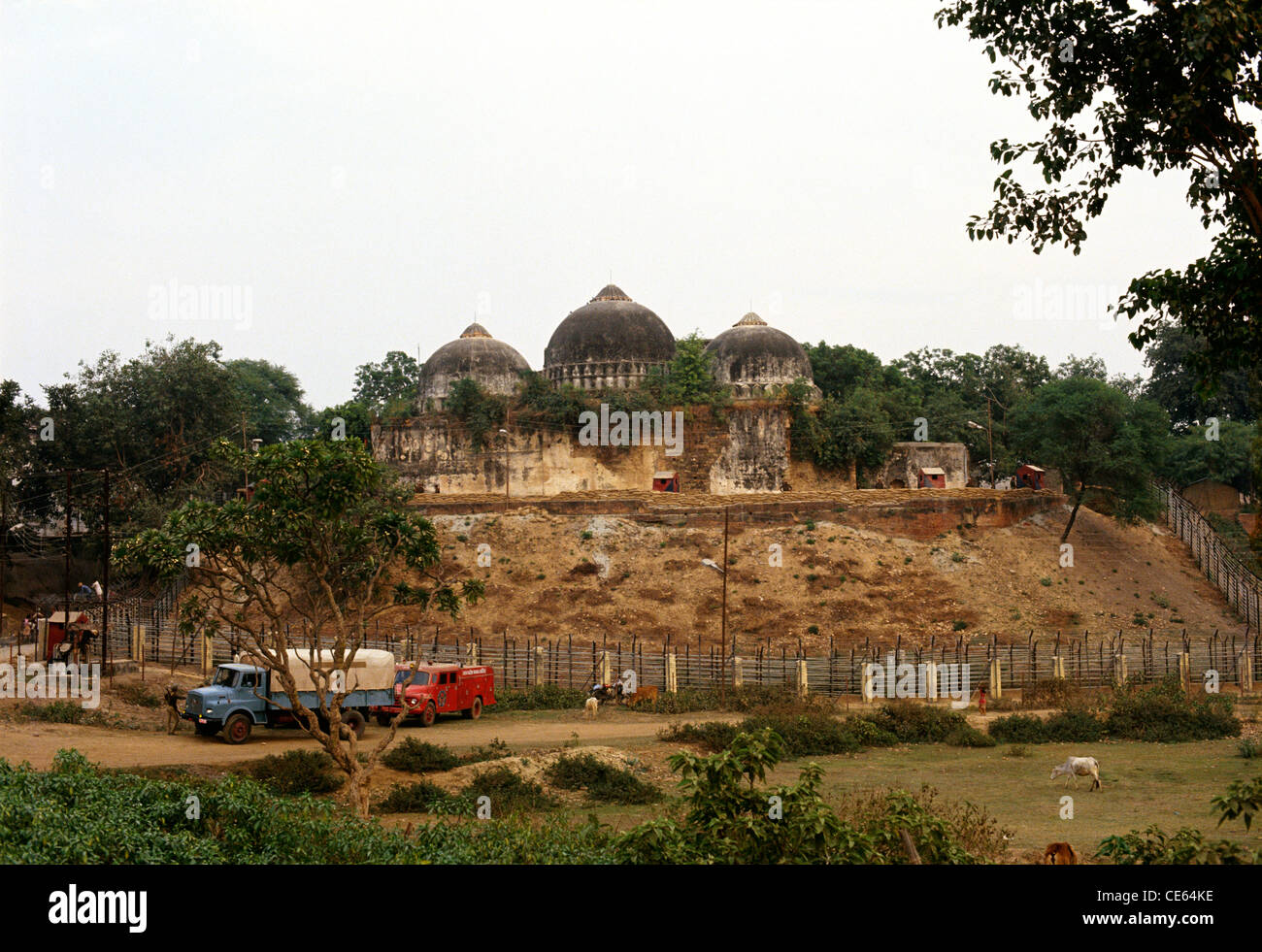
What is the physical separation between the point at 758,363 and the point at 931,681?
67.4 feet

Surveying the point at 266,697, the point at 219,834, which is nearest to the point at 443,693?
the point at 266,697

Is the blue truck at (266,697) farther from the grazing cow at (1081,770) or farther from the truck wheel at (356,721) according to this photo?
the grazing cow at (1081,770)

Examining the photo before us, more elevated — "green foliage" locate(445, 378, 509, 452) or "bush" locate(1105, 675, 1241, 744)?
"green foliage" locate(445, 378, 509, 452)

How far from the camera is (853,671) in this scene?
2603cm

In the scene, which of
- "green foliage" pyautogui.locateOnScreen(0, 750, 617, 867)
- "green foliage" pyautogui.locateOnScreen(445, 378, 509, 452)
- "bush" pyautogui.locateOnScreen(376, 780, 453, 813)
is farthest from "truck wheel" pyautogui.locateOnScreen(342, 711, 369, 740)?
"green foliage" pyautogui.locateOnScreen(445, 378, 509, 452)

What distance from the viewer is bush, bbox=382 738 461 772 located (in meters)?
17.4

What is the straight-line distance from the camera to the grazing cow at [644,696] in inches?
979

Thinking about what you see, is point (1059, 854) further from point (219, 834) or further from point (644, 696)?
point (644, 696)

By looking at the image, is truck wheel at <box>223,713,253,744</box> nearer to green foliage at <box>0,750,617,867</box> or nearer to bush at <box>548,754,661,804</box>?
bush at <box>548,754,661,804</box>

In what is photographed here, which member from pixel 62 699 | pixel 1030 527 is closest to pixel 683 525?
Result: pixel 1030 527

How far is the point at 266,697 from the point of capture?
2030 cm

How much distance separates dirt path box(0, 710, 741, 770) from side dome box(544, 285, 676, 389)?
20952 millimetres

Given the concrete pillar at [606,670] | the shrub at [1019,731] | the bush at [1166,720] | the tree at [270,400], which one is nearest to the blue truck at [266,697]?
the concrete pillar at [606,670]
